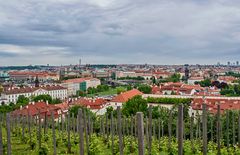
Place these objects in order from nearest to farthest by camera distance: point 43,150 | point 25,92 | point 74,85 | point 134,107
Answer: point 43,150 → point 134,107 → point 25,92 → point 74,85

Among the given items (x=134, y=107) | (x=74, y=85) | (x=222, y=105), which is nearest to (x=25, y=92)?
(x=74, y=85)

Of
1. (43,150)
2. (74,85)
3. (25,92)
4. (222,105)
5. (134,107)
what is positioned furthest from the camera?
(74,85)

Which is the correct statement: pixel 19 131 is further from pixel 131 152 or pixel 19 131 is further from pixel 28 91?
pixel 28 91

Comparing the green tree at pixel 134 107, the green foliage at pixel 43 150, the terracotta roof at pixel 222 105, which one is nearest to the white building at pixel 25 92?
the green tree at pixel 134 107

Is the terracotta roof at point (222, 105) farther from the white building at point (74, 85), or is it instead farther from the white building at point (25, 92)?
the white building at point (74, 85)

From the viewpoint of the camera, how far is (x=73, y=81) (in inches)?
5133

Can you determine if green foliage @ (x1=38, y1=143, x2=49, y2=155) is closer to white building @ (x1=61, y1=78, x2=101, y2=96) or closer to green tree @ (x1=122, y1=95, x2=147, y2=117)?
green tree @ (x1=122, y1=95, x2=147, y2=117)

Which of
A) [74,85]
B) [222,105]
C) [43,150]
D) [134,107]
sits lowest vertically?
[74,85]

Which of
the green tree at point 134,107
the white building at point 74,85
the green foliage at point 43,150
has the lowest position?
the white building at point 74,85

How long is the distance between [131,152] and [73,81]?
375ft

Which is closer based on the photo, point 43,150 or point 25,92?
point 43,150

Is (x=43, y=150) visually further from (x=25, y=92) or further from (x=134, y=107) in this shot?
(x=25, y=92)

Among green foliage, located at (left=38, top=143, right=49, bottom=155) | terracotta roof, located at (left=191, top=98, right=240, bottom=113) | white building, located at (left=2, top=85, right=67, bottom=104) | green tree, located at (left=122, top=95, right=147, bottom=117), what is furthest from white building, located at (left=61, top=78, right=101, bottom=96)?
green foliage, located at (left=38, top=143, right=49, bottom=155)

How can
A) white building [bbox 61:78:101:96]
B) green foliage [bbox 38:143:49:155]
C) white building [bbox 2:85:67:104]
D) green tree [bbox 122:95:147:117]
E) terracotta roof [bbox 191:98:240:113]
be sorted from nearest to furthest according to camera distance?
green foliage [bbox 38:143:49:155], terracotta roof [bbox 191:98:240:113], green tree [bbox 122:95:147:117], white building [bbox 2:85:67:104], white building [bbox 61:78:101:96]
